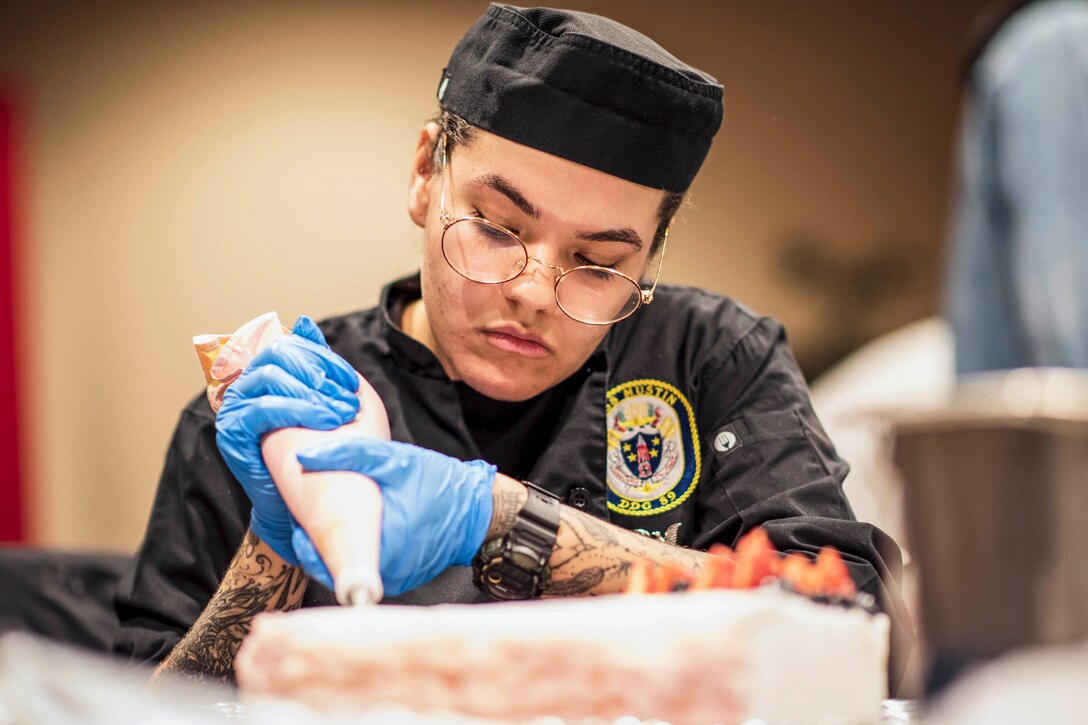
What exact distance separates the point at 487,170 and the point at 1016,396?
35.9 inches

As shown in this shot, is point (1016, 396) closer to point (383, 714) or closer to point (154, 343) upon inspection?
point (383, 714)

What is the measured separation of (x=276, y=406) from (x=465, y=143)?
1.86 feet

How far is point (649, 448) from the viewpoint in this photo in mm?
1595

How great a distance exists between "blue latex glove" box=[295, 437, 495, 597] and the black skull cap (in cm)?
52

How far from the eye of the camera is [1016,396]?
65 cm

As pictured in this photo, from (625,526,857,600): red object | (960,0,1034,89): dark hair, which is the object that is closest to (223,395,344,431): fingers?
(625,526,857,600): red object

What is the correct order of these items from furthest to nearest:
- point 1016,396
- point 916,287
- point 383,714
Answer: point 916,287 < point 383,714 < point 1016,396

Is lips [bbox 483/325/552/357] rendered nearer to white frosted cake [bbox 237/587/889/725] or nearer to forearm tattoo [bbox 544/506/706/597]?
forearm tattoo [bbox 544/506/706/597]

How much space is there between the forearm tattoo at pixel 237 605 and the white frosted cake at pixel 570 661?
1.42 feet

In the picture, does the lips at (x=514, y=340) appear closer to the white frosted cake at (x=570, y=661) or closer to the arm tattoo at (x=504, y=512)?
the arm tattoo at (x=504, y=512)

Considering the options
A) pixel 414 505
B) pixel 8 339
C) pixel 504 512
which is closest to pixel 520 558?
pixel 504 512

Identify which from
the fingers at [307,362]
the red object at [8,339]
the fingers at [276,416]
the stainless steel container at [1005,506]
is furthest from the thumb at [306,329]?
the red object at [8,339]

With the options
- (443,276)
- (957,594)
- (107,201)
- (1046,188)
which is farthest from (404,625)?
(107,201)

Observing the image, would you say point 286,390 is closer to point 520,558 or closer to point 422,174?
point 520,558
